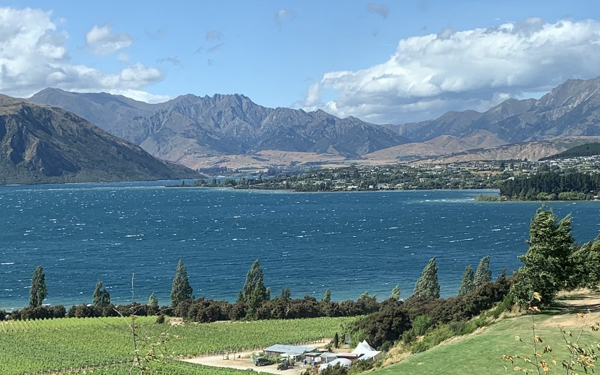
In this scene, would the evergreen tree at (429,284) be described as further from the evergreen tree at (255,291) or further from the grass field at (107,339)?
the evergreen tree at (255,291)

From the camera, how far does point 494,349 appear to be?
3067cm

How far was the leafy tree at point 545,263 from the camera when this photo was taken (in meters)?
36.9

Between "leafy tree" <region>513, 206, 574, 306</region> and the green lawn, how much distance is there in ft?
5.85

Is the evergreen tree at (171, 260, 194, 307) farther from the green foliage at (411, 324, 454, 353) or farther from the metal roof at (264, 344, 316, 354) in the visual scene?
the green foliage at (411, 324, 454, 353)

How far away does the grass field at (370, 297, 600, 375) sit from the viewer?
28.7 m

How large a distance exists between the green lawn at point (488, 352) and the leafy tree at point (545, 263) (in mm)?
1782

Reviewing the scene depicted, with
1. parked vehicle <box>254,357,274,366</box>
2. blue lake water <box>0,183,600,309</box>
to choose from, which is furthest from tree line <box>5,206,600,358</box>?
blue lake water <box>0,183,600,309</box>

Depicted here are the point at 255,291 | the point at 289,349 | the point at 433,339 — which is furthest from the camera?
the point at 255,291

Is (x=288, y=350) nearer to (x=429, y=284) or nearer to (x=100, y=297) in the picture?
(x=429, y=284)

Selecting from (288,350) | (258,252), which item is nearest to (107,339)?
(288,350)

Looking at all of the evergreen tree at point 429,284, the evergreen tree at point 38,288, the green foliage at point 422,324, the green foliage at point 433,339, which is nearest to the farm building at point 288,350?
the green foliage at point 422,324

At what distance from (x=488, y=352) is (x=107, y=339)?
143ft

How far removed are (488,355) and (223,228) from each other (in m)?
155

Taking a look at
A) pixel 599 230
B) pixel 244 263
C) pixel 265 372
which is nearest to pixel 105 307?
pixel 265 372
